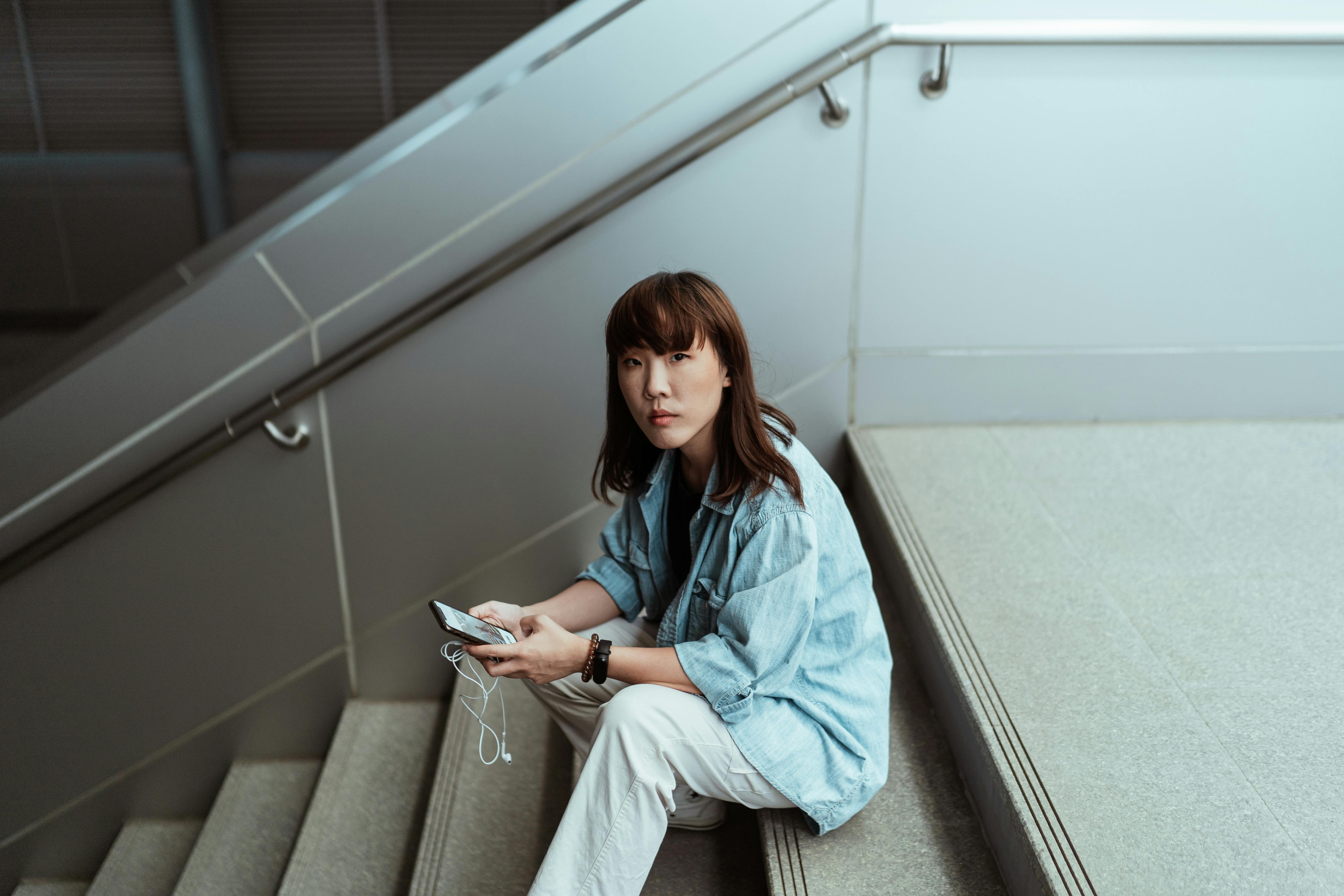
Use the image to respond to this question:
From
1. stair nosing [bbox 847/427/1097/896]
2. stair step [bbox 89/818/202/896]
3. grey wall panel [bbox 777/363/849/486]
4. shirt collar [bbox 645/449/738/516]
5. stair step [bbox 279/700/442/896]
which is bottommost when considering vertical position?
stair step [bbox 89/818/202/896]

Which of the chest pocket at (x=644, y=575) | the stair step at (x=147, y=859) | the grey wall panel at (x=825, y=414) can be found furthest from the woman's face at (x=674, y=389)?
the stair step at (x=147, y=859)

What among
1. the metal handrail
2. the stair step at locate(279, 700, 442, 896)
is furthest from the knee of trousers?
the metal handrail

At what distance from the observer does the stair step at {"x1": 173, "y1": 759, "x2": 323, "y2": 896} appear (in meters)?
2.19

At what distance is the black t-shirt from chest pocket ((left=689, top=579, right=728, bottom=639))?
0.28 ft

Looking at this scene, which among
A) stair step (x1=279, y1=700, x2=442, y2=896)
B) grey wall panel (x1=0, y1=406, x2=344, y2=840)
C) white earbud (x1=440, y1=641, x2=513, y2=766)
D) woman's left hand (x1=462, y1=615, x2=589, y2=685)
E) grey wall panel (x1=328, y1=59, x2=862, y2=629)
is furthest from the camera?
grey wall panel (x1=0, y1=406, x2=344, y2=840)

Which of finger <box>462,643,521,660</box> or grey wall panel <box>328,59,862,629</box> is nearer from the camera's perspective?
finger <box>462,643,521,660</box>

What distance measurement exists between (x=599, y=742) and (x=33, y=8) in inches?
225

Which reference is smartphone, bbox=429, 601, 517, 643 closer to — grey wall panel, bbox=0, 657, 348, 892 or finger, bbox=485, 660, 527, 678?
finger, bbox=485, 660, 527, 678

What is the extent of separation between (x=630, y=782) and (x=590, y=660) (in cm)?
18

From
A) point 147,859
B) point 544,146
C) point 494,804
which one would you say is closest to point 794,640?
point 494,804

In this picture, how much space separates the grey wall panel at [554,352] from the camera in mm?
2119

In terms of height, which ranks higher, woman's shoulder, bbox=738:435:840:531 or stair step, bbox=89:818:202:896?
woman's shoulder, bbox=738:435:840:531

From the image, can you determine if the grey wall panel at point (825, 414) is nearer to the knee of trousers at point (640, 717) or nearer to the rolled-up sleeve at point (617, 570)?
the rolled-up sleeve at point (617, 570)

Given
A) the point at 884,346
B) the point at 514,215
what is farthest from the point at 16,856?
the point at 884,346
